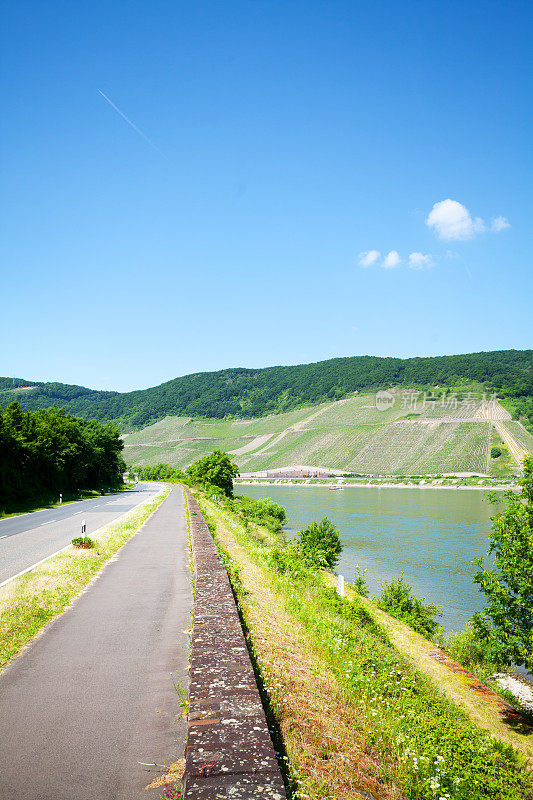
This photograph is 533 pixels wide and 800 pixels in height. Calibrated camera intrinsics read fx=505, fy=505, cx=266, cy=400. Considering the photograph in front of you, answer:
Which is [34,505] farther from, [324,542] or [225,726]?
[225,726]

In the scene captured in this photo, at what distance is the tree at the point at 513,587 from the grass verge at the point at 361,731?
644cm

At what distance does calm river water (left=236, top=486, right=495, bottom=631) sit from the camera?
1174 inches

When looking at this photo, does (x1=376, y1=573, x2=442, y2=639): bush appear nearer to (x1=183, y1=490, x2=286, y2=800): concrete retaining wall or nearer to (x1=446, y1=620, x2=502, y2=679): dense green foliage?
(x1=446, y1=620, x2=502, y2=679): dense green foliage

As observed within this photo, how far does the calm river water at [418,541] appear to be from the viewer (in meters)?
29.8

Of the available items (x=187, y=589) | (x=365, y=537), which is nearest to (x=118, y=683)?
(x=187, y=589)

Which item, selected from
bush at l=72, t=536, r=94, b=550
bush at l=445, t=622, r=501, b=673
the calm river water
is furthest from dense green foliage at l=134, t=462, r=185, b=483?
bush at l=72, t=536, r=94, b=550

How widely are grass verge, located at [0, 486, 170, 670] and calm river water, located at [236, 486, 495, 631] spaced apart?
41.1ft

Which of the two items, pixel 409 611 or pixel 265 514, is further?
pixel 265 514

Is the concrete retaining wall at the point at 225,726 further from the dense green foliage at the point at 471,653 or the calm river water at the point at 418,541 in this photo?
the dense green foliage at the point at 471,653

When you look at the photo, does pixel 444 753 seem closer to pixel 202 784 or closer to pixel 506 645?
pixel 202 784

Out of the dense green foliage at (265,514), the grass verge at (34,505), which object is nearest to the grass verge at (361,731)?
the grass verge at (34,505)

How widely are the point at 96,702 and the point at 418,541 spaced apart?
147 feet

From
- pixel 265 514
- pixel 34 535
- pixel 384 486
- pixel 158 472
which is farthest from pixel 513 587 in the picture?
pixel 158 472

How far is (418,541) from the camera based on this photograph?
152ft
